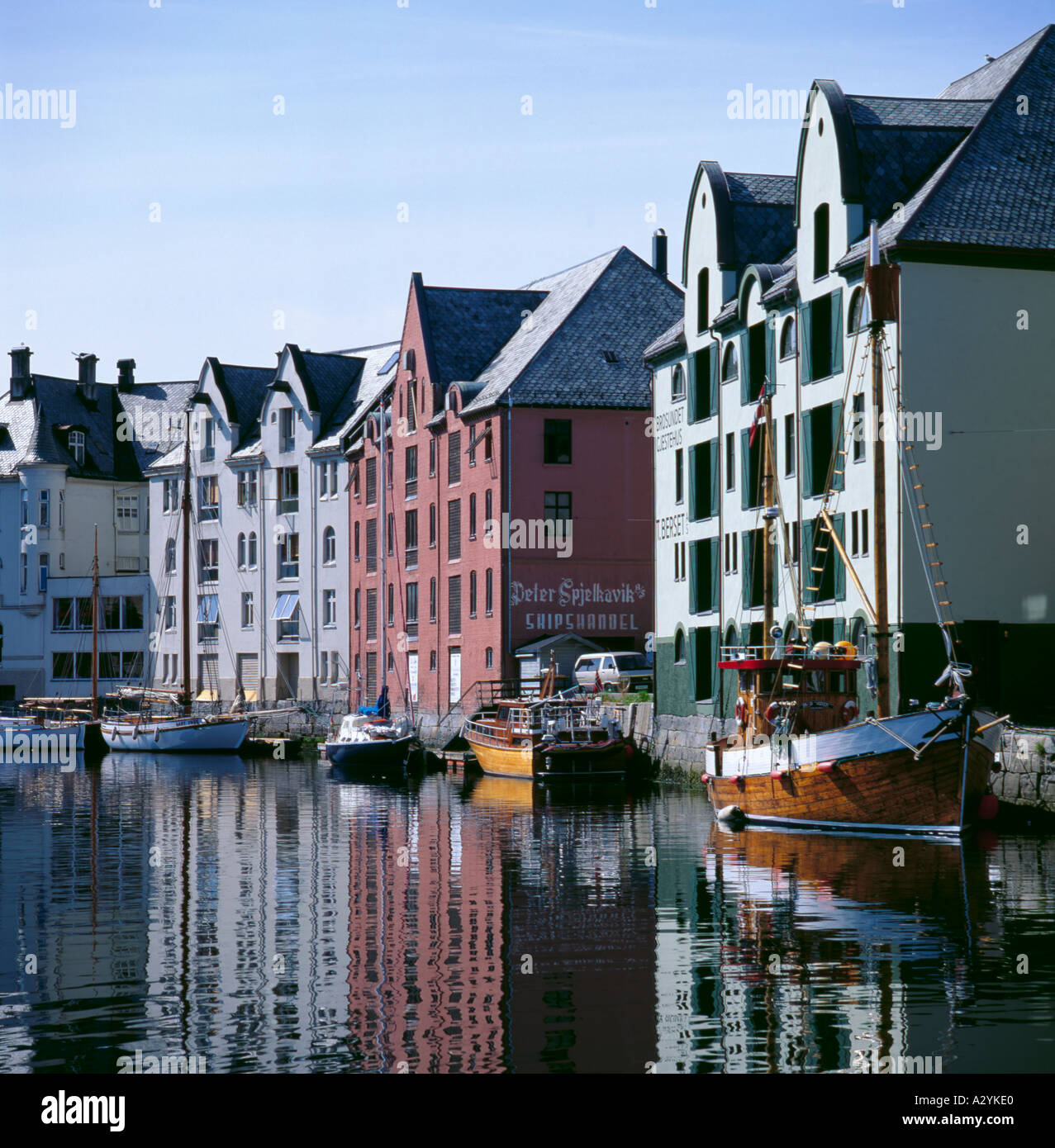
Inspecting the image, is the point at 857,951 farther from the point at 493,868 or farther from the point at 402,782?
the point at 402,782

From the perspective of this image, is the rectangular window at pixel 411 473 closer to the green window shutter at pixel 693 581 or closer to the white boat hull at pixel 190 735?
the white boat hull at pixel 190 735

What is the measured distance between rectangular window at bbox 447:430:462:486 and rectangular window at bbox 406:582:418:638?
21.9 feet

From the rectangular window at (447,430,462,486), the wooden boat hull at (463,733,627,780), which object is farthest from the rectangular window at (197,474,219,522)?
the wooden boat hull at (463,733,627,780)

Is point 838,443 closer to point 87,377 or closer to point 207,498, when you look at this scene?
point 207,498

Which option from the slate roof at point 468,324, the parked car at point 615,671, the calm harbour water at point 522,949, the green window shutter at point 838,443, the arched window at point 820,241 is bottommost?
the calm harbour water at point 522,949

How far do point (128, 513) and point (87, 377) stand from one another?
35.9 feet

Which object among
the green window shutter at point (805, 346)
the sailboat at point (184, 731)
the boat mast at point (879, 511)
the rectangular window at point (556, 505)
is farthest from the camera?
the sailboat at point (184, 731)

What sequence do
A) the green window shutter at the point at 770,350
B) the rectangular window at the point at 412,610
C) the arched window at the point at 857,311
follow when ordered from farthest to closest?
the rectangular window at the point at 412,610 → the green window shutter at the point at 770,350 → the arched window at the point at 857,311

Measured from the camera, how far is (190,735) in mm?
80938

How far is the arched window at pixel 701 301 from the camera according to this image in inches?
2343

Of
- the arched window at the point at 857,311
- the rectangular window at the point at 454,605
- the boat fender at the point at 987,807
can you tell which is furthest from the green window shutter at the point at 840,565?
the rectangular window at the point at 454,605

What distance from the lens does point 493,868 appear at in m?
32.4

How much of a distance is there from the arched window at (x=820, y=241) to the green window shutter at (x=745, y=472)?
6605 millimetres

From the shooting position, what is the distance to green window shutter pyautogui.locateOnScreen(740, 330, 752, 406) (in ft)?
182
